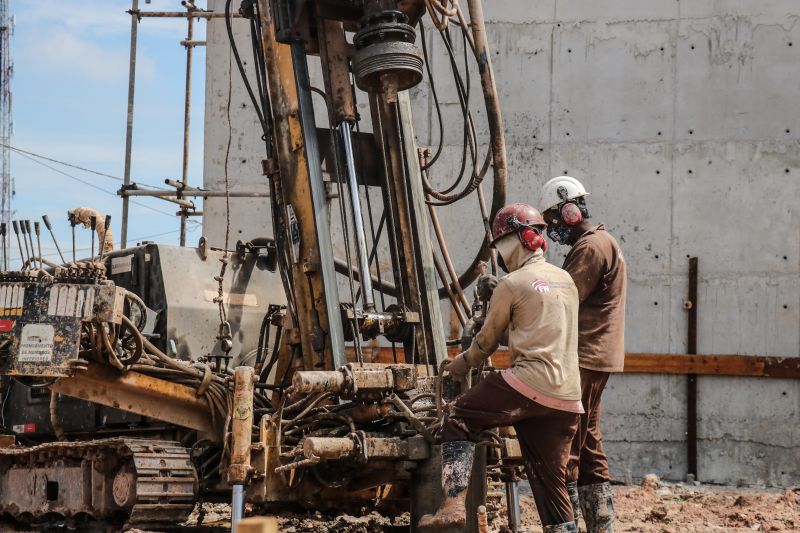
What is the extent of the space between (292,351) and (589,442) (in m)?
1.86

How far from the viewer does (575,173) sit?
466 inches

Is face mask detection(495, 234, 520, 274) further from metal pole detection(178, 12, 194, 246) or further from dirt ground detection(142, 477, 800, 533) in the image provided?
metal pole detection(178, 12, 194, 246)

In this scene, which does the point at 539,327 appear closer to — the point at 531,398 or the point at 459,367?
the point at 531,398

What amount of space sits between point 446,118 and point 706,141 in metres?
2.84

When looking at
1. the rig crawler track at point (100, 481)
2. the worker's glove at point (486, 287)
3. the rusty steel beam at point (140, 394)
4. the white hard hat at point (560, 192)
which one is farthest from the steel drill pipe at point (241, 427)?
the white hard hat at point (560, 192)

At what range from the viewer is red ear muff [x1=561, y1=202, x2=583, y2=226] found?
6.30m

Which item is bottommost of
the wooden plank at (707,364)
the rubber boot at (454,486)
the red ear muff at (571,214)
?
the rubber boot at (454,486)

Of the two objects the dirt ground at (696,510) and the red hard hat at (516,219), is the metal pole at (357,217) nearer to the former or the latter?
the red hard hat at (516,219)

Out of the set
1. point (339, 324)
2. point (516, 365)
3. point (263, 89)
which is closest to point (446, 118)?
point (263, 89)

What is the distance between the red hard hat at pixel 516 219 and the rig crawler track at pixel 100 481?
2.31 metres

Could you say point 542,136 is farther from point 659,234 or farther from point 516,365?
point 516,365

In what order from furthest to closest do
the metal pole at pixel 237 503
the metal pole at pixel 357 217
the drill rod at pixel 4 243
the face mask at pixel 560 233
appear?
the drill rod at pixel 4 243 → the face mask at pixel 560 233 → the metal pole at pixel 357 217 → the metal pole at pixel 237 503

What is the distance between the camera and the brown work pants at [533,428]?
5121 mm

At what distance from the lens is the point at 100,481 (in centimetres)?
630
